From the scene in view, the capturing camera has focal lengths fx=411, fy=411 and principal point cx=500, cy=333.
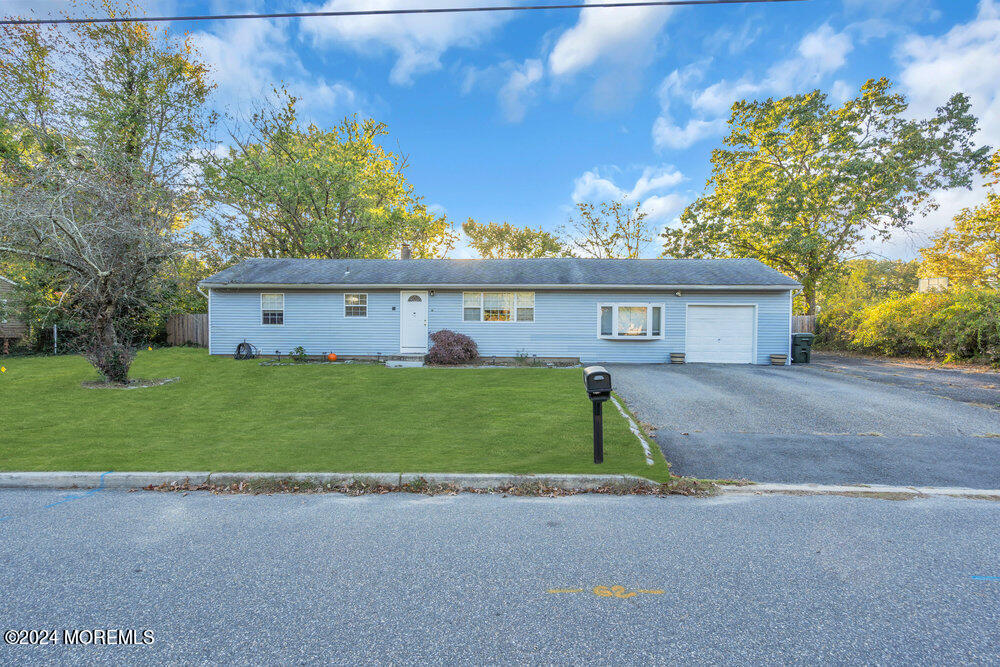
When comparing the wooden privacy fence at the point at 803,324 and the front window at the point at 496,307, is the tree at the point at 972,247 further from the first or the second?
the front window at the point at 496,307

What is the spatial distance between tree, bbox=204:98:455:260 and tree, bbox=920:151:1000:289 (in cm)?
2734

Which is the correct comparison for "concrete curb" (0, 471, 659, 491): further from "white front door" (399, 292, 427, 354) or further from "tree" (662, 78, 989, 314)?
"tree" (662, 78, 989, 314)

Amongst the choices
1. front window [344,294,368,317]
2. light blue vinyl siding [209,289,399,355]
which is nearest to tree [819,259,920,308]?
light blue vinyl siding [209,289,399,355]

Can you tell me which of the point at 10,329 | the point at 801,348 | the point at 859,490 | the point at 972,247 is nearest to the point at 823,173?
the point at 972,247

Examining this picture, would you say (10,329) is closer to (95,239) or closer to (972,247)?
(95,239)

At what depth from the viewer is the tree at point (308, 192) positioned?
69.1 ft

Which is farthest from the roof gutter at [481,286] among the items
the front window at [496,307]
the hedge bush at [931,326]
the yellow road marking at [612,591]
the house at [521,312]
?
the yellow road marking at [612,591]

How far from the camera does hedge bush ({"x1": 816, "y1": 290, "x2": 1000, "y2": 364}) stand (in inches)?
468

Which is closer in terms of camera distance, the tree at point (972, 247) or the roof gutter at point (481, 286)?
the roof gutter at point (481, 286)

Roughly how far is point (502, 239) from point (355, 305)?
86.4 ft

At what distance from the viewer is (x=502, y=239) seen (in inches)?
1545

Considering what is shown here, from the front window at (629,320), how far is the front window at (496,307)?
2560 millimetres

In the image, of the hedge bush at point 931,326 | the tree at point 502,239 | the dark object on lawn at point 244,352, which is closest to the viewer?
the hedge bush at point 931,326

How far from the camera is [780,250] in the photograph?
2097 centimetres
